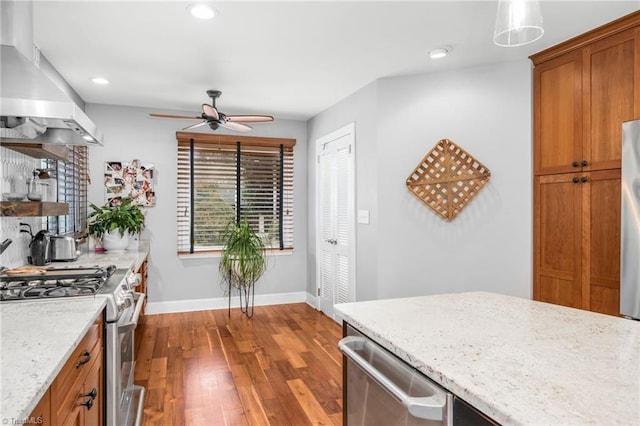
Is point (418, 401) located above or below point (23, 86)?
below

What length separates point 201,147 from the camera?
16.5 ft

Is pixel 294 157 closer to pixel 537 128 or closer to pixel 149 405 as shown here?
pixel 537 128

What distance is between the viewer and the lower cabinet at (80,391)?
1131mm

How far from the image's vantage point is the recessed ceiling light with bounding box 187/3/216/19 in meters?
2.37

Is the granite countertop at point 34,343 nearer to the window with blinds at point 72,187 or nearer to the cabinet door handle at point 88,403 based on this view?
the cabinet door handle at point 88,403

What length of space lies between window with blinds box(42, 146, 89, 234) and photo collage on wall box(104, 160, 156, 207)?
Answer: 0.78 ft

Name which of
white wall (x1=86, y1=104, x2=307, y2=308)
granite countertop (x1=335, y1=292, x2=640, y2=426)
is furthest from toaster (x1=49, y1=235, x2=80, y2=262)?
granite countertop (x1=335, y1=292, x2=640, y2=426)

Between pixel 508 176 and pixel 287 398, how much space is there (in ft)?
8.06

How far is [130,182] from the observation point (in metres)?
4.70

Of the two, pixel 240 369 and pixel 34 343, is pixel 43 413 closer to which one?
pixel 34 343

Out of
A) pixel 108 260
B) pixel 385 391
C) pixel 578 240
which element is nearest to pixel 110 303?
pixel 385 391

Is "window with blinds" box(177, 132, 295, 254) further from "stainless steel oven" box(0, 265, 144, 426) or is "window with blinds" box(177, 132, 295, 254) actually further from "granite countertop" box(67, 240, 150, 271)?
"stainless steel oven" box(0, 265, 144, 426)

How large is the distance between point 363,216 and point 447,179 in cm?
90

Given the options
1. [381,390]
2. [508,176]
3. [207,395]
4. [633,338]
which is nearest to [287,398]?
[207,395]
